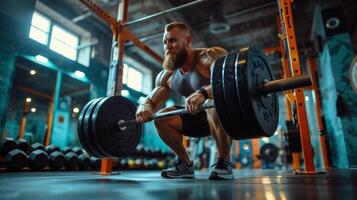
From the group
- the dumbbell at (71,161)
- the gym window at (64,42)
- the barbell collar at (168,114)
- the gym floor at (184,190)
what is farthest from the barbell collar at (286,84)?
the gym window at (64,42)

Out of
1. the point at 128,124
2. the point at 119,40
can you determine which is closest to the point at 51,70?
the point at 119,40

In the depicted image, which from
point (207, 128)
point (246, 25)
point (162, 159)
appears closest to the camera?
point (207, 128)

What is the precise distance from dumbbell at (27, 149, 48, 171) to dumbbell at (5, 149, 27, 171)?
0.15 meters

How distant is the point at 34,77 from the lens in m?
4.35

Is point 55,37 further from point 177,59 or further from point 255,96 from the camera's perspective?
point 255,96

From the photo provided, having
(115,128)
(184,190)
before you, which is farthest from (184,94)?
(184,190)

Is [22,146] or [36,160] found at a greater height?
[22,146]

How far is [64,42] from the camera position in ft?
15.5

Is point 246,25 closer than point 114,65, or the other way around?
point 114,65

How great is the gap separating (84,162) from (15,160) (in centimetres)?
106

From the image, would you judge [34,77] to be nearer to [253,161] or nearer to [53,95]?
[53,95]

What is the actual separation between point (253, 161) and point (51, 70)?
22.6 ft

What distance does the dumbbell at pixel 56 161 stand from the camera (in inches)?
117

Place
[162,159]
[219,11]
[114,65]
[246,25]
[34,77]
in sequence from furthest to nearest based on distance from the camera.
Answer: [162,159] → [246,25] → [34,77] → [219,11] → [114,65]
